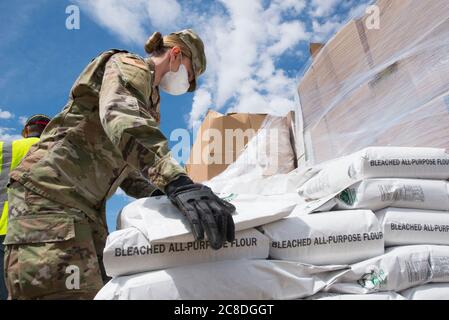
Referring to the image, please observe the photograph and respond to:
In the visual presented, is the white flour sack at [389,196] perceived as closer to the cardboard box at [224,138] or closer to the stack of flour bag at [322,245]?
the stack of flour bag at [322,245]

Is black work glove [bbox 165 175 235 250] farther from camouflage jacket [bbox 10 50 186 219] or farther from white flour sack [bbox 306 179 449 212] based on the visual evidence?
Answer: white flour sack [bbox 306 179 449 212]

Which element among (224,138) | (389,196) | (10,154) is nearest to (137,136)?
(389,196)

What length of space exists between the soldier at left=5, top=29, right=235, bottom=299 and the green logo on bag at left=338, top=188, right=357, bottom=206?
49 cm

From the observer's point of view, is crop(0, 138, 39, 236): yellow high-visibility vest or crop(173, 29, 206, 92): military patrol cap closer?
crop(173, 29, 206, 92): military patrol cap

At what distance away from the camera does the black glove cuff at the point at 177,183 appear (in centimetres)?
73

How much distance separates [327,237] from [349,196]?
0.24m

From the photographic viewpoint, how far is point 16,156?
5.73ft

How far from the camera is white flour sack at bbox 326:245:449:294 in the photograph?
2.93ft

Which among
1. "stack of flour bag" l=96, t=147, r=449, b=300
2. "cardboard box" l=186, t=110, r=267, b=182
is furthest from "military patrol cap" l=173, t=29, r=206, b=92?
"cardboard box" l=186, t=110, r=267, b=182

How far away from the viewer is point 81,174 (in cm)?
101

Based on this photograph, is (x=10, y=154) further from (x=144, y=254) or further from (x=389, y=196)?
(x=389, y=196)

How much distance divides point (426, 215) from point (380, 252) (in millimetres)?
238

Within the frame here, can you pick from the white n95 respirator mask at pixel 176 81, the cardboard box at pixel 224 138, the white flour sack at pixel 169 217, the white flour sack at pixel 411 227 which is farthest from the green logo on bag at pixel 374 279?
A: the cardboard box at pixel 224 138
